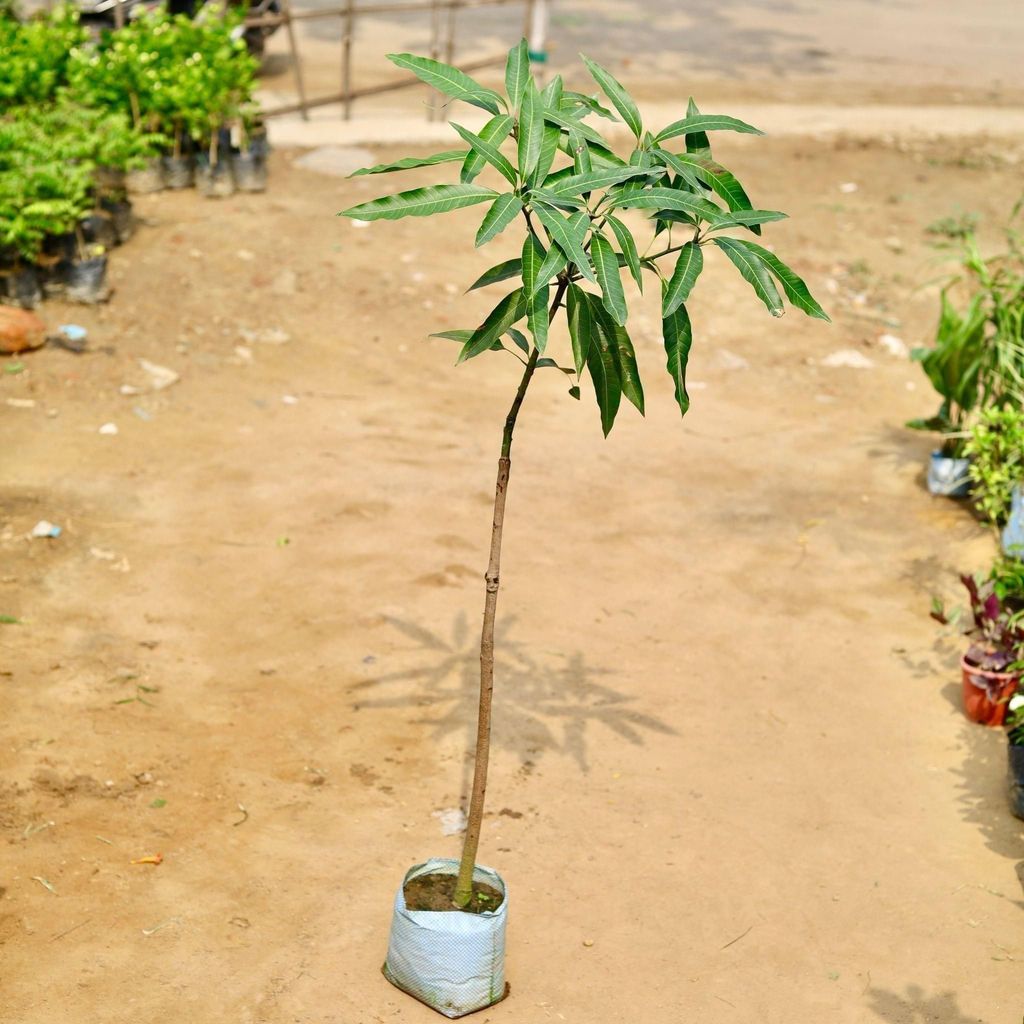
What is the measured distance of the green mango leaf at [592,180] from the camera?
2.81 m

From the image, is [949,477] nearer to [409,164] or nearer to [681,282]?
[681,282]

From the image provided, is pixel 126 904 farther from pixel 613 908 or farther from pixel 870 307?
pixel 870 307

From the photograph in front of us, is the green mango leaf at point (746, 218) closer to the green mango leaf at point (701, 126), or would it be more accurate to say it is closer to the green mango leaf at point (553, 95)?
the green mango leaf at point (701, 126)

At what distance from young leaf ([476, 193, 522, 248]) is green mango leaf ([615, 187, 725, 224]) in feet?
0.75

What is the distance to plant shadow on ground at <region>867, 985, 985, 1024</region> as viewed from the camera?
148 inches

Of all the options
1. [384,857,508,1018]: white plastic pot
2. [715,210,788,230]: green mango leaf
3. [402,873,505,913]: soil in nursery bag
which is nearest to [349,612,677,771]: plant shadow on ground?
[402,873,505,913]: soil in nursery bag

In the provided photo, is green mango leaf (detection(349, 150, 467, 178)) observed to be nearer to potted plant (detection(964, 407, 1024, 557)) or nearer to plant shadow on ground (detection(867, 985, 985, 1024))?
plant shadow on ground (detection(867, 985, 985, 1024))

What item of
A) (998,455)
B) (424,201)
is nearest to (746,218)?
(424,201)

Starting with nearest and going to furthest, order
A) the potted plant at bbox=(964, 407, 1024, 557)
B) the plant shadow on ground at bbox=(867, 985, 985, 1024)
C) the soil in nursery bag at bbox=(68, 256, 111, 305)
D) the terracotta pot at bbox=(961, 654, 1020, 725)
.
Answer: the plant shadow on ground at bbox=(867, 985, 985, 1024)
the terracotta pot at bbox=(961, 654, 1020, 725)
the potted plant at bbox=(964, 407, 1024, 557)
the soil in nursery bag at bbox=(68, 256, 111, 305)

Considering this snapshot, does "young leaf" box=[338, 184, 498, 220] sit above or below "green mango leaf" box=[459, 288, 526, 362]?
above

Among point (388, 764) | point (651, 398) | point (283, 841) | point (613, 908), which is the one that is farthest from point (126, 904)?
point (651, 398)

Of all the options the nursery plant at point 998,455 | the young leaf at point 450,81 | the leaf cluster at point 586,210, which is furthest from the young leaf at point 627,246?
the nursery plant at point 998,455

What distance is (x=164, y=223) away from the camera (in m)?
8.64

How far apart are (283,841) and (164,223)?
553cm
